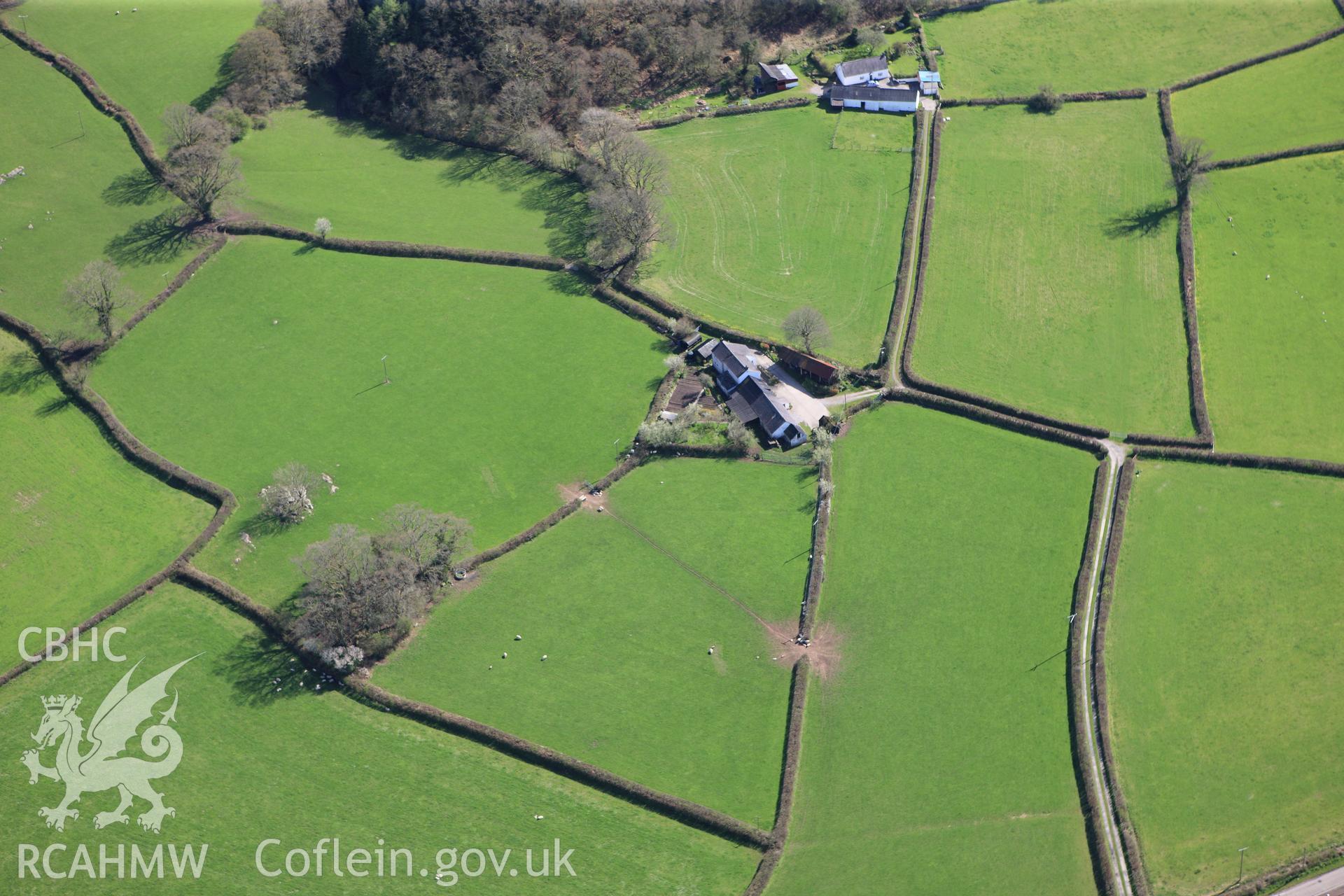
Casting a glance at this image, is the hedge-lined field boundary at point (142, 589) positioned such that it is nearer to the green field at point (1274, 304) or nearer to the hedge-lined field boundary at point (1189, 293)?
the hedge-lined field boundary at point (1189, 293)

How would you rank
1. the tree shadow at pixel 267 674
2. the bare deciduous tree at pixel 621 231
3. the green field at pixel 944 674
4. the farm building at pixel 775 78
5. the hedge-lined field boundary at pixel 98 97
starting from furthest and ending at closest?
1. the farm building at pixel 775 78
2. the hedge-lined field boundary at pixel 98 97
3. the bare deciduous tree at pixel 621 231
4. the tree shadow at pixel 267 674
5. the green field at pixel 944 674

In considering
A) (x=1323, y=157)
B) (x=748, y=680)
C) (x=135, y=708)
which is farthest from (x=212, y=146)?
(x=1323, y=157)

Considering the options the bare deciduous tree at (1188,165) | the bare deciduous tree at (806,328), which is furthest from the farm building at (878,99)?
the bare deciduous tree at (806,328)

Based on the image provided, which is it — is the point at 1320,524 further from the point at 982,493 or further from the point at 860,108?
the point at 860,108

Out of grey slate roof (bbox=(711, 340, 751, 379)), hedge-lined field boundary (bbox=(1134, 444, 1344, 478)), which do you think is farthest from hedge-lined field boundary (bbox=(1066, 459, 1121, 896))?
grey slate roof (bbox=(711, 340, 751, 379))

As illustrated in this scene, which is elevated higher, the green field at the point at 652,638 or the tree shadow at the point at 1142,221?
the tree shadow at the point at 1142,221

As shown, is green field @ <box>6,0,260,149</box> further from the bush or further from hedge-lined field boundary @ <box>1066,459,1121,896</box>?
hedge-lined field boundary @ <box>1066,459,1121,896</box>

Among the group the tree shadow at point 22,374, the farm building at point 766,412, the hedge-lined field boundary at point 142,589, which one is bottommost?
the hedge-lined field boundary at point 142,589
